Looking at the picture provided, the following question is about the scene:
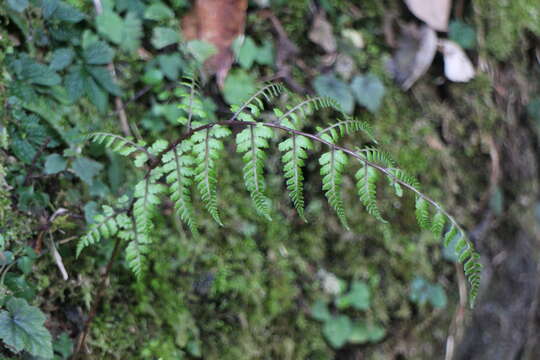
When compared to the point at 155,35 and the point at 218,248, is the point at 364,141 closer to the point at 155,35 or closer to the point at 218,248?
the point at 218,248

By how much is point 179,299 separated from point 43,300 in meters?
0.52

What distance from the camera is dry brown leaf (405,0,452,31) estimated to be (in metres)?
2.55

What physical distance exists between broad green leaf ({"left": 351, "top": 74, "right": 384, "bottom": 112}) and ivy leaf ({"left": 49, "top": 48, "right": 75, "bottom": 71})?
1.31 metres

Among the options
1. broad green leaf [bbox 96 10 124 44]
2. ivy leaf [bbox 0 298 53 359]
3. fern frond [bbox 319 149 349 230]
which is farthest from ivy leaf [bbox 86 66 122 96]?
fern frond [bbox 319 149 349 230]

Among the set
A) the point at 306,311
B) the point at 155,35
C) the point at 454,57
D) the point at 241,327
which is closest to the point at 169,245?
the point at 241,327

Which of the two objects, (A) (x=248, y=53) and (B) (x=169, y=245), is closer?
(B) (x=169, y=245)

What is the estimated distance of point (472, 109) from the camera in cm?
278

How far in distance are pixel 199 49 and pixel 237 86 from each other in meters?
0.23

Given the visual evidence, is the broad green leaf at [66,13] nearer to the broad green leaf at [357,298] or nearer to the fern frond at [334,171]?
the fern frond at [334,171]

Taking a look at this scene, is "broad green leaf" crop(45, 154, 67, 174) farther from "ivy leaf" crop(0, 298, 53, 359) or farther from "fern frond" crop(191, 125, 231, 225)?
"fern frond" crop(191, 125, 231, 225)

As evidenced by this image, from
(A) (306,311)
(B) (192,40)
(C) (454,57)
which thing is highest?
(B) (192,40)

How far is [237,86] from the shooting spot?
213 centimetres

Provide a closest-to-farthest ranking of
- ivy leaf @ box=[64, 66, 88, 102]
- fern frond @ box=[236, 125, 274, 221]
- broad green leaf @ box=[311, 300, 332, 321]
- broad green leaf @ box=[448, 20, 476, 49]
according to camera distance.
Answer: fern frond @ box=[236, 125, 274, 221] < ivy leaf @ box=[64, 66, 88, 102] < broad green leaf @ box=[311, 300, 332, 321] < broad green leaf @ box=[448, 20, 476, 49]

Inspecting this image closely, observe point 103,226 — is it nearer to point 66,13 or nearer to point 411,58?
point 66,13
